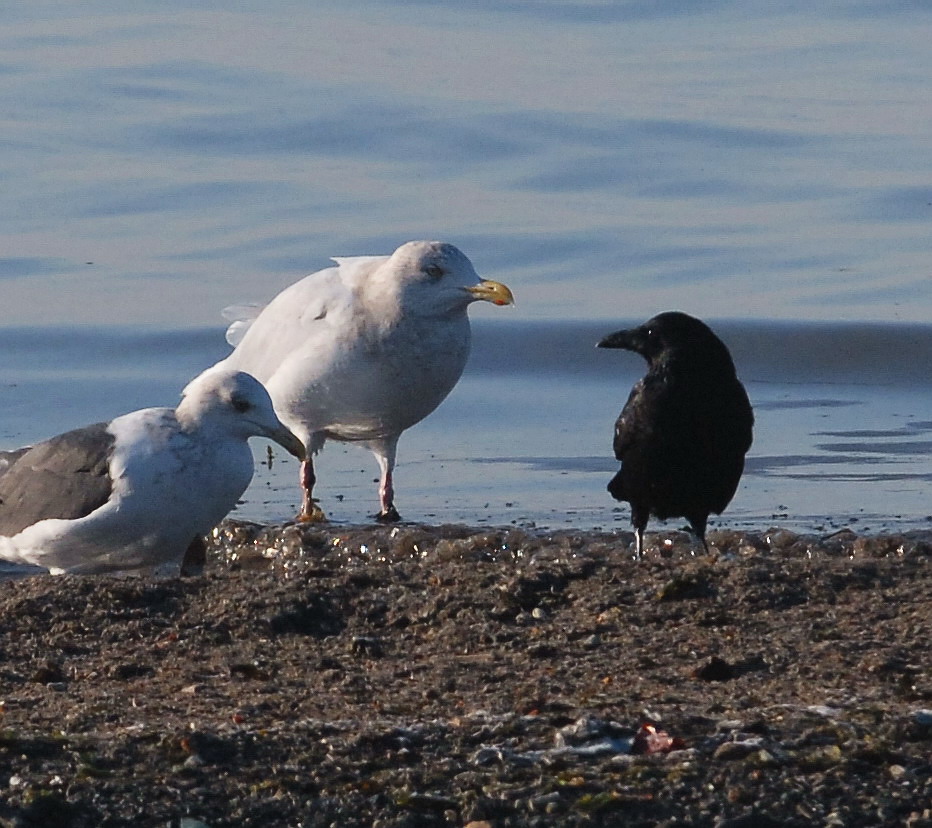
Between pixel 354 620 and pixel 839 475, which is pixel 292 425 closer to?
pixel 839 475

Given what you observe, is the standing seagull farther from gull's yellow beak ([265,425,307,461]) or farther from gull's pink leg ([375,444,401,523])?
gull's pink leg ([375,444,401,523])

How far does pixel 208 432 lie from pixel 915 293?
8.87 m

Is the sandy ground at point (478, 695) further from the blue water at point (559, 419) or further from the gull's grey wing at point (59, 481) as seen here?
the blue water at point (559, 419)

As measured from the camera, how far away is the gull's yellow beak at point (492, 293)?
9.12 meters

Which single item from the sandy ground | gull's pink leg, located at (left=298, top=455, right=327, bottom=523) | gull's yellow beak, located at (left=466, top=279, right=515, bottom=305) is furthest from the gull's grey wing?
gull's yellow beak, located at (left=466, top=279, right=515, bottom=305)

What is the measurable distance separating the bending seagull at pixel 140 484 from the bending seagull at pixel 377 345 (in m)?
1.84

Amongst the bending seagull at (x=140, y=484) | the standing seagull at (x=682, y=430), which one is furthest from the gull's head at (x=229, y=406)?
the standing seagull at (x=682, y=430)

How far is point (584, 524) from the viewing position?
30.4 ft

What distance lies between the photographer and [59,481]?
7.25 metres

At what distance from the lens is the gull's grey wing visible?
23.2 feet

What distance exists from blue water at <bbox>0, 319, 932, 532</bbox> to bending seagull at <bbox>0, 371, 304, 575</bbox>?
2278 mm

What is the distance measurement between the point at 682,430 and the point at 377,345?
2.07 m

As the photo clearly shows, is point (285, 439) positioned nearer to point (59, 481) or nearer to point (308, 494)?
point (59, 481)

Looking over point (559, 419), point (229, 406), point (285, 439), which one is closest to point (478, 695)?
point (229, 406)
